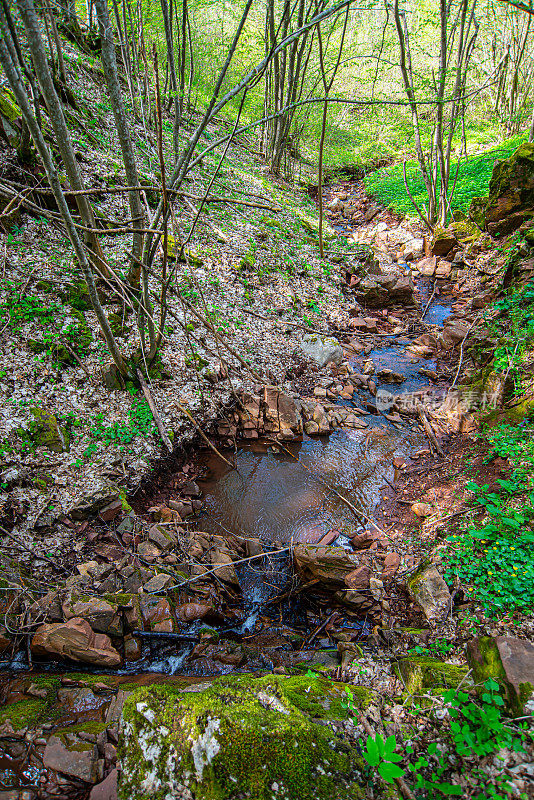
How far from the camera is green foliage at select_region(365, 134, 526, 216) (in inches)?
472

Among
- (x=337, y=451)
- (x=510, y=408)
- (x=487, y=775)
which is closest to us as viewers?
(x=487, y=775)

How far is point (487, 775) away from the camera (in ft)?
4.81

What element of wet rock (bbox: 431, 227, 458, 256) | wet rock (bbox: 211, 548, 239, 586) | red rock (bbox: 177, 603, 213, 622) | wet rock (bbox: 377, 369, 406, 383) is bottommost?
wet rock (bbox: 211, 548, 239, 586)

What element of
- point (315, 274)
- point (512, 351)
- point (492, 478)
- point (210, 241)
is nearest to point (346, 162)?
point (315, 274)

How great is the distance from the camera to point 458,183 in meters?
13.0

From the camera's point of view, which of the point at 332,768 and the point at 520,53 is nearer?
the point at 332,768

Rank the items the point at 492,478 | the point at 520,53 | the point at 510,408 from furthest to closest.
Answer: the point at 520,53, the point at 510,408, the point at 492,478

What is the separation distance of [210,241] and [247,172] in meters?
6.67

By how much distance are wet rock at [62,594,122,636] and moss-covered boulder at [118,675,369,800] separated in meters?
1.17

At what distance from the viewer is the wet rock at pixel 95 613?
2.72 m

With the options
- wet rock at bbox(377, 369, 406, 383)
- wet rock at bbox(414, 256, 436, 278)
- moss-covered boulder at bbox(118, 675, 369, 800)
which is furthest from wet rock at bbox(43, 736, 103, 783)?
wet rock at bbox(414, 256, 436, 278)

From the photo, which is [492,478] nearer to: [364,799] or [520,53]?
[364,799]

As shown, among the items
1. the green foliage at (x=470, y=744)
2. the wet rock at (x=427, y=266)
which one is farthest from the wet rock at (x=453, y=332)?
the green foliage at (x=470, y=744)

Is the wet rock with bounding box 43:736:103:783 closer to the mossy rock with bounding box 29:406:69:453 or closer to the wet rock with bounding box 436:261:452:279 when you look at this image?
the mossy rock with bounding box 29:406:69:453
